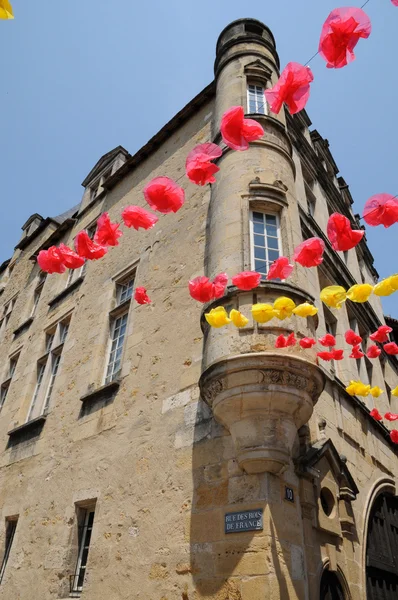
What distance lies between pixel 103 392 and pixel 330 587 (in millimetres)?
3778

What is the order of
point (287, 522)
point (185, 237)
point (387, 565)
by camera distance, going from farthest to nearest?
point (185, 237)
point (387, 565)
point (287, 522)

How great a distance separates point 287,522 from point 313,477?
2.53ft

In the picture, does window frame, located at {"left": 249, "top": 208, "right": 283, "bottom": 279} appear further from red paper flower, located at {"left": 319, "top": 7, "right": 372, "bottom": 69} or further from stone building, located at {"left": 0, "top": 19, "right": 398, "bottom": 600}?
red paper flower, located at {"left": 319, "top": 7, "right": 372, "bottom": 69}

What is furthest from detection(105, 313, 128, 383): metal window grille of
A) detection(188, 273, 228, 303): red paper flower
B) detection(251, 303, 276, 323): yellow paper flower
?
detection(251, 303, 276, 323): yellow paper flower

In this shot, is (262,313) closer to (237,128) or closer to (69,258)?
(237,128)

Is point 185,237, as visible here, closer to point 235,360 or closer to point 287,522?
point 235,360

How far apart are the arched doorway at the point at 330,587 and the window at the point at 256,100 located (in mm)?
6431

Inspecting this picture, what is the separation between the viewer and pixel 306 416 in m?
4.39

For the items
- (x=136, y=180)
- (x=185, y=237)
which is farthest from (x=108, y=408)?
(x=136, y=180)

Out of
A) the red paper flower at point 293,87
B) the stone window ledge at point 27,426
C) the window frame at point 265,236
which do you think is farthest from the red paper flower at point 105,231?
the stone window ledge at point 27,426

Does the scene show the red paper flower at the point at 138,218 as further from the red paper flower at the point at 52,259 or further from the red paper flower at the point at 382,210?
the red paper flower at the point at 382,210

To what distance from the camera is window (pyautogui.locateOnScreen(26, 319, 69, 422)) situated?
853 cm

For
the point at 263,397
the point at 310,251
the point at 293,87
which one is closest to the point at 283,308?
the point at 310,251

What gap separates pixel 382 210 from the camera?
3.57m
